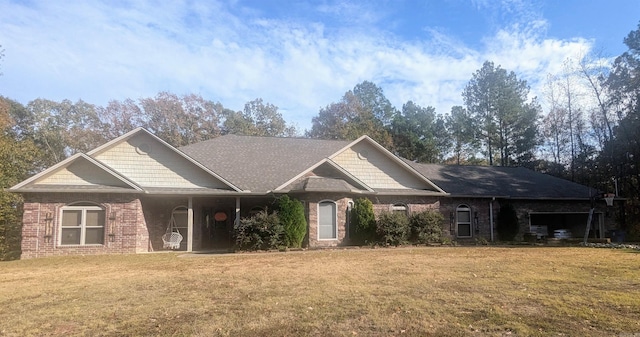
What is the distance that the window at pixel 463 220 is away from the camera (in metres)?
21.3

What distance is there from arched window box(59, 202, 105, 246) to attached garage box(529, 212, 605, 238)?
21267mm

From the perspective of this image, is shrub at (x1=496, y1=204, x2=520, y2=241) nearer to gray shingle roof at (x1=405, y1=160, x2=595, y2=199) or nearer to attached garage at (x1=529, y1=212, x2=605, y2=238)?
gray shingle roof at (x1=405, y1=160, x2=595, y2=199)

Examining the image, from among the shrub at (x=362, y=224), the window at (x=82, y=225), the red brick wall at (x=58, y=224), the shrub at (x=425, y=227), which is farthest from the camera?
the shrub at (x=425, y=227)

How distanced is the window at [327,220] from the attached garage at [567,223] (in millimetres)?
12228

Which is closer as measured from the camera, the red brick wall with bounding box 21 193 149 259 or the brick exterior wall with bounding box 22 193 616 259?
the red brick wall with bounding box 21 193 149 259

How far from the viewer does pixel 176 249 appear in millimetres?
17406

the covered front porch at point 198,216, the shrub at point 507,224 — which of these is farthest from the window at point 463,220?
the covered front porch at point 198,216

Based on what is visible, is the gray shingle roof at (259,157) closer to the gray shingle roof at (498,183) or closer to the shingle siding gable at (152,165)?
the shingle siding gable at (152,165)

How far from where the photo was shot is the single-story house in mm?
15609

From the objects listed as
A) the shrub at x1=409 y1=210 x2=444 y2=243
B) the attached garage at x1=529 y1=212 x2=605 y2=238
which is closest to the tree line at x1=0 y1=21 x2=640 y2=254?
the attached garage at x1=529 y1=212 x2=605 y2=238

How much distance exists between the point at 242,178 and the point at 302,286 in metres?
11.1

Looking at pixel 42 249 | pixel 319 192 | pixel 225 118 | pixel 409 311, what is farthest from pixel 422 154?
pixel 409 311

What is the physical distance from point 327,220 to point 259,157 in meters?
5.52

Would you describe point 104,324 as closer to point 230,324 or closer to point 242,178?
point 230,324
